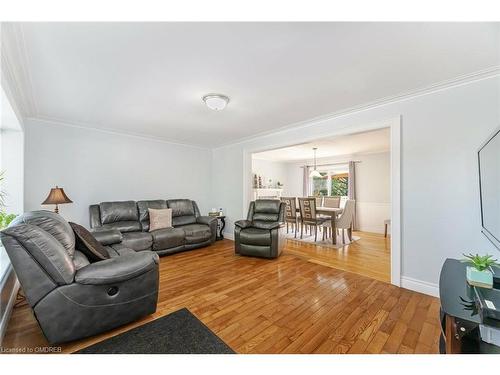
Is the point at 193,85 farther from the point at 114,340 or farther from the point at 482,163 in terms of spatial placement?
the point at 482,163

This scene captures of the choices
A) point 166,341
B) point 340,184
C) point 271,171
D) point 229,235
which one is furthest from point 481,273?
point 271,171

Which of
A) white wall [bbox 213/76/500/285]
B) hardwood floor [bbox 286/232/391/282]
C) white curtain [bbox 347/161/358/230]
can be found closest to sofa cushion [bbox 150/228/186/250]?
hardwood floor [bbox 286/232/391/282]

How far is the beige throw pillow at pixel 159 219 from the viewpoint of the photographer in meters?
4.03

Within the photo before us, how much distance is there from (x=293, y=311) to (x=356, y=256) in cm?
232

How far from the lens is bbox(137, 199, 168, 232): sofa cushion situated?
4.08 meters

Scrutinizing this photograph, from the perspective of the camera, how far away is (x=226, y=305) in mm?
2174

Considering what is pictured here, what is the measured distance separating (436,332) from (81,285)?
2822mm

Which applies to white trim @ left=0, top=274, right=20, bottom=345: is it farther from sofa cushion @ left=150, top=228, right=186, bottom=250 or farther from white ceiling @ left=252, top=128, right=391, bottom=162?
white ceiling @ left=252, top=128, right=391, bottom=162

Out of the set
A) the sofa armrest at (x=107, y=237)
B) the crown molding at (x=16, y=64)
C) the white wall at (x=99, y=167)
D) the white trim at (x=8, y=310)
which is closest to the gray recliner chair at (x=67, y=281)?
the white trim at (x=8, y=310)

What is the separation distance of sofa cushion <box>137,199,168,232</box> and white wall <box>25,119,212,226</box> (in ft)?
Result: 1.17

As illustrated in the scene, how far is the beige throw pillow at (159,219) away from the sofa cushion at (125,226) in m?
0.23

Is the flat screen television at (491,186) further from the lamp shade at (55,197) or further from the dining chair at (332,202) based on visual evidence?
the lamp shade at (55,197)

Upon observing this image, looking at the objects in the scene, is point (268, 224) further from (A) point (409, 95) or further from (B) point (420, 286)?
(A) point (409, 95)
